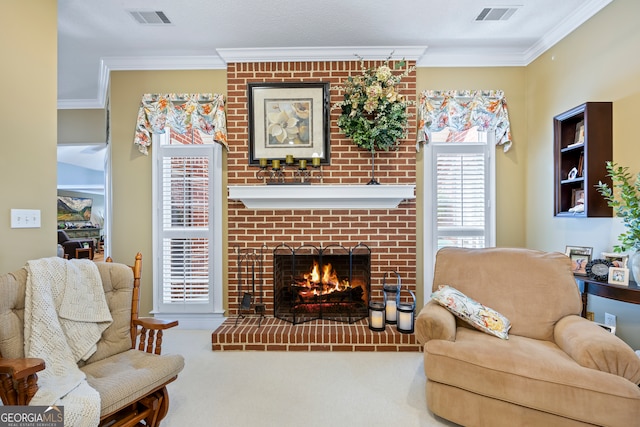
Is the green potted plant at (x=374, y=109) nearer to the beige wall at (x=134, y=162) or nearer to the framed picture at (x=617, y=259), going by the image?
the beige wall at (x=134, y=162)

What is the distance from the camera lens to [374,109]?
3076mm

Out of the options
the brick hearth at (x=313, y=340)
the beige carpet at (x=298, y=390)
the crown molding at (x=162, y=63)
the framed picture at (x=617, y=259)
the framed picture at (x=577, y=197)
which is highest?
the crown molding at (x=162, y=63)

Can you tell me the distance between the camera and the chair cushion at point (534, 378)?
4.92 feet

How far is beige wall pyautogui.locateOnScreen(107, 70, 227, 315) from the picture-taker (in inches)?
136

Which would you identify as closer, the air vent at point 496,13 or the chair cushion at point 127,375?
the chair cushion at point 127,375

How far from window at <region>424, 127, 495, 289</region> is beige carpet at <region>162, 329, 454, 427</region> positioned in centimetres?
131

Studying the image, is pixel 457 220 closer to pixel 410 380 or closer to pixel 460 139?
pixel 460 139

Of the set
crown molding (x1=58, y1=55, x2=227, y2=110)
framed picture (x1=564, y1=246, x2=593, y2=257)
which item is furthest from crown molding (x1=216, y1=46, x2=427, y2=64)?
framed picture (x1=564, y1=246, x2=593, y2=257)

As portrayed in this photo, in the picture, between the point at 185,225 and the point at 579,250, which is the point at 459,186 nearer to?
the point at 579,250

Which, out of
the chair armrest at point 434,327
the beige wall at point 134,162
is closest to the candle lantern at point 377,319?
the chair armrest at point 434,327

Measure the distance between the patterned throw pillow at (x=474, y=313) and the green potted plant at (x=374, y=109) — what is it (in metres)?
1.59

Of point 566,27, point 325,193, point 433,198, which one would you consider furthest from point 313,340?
point 566,27

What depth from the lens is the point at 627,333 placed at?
90.0 inches

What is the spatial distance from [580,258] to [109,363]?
3402 millimetres
